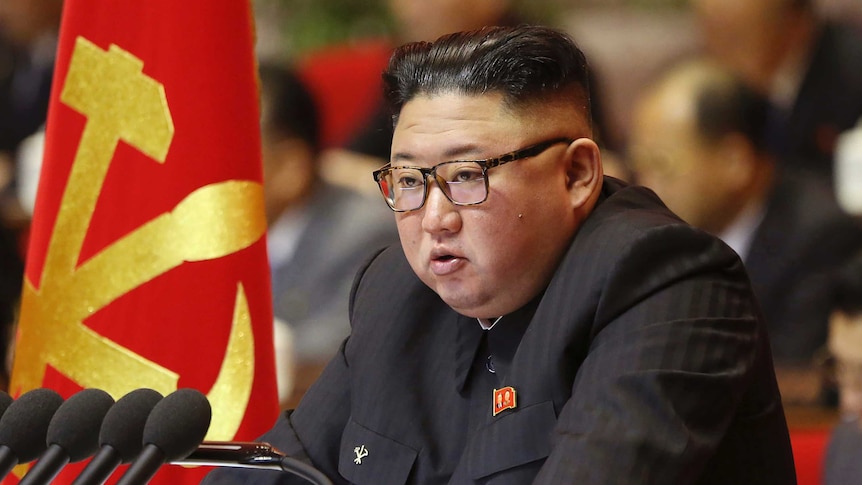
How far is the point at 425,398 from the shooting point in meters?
1.81

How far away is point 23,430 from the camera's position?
4.51 feet

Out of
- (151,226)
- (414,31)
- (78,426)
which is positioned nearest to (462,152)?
(78,426)

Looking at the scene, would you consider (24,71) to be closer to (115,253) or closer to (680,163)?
(680,163)

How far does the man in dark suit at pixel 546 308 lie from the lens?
146 cm

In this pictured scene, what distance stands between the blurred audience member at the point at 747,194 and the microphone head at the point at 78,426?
297cm

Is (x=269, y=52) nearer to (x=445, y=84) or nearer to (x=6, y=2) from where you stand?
(x=6, y=2)

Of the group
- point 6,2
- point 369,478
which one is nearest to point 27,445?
point 369,478

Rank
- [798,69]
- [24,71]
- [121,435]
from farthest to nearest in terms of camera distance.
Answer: [24,71]
[798,69]
[121,435]

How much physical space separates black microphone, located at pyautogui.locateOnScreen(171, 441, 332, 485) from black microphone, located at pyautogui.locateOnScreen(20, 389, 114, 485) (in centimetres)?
16

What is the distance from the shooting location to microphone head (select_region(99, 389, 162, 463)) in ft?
4.39

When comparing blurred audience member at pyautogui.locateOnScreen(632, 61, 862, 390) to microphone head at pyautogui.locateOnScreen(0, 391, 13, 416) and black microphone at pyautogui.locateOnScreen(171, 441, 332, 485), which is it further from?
microphone head at pyautogui.locateOnScreen(0, 391, 13, 416)

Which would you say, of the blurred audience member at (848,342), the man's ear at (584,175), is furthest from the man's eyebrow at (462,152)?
the blurred audience member at (848,342)

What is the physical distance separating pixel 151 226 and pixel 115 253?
76 millimetres

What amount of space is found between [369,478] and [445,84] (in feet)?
1.84
